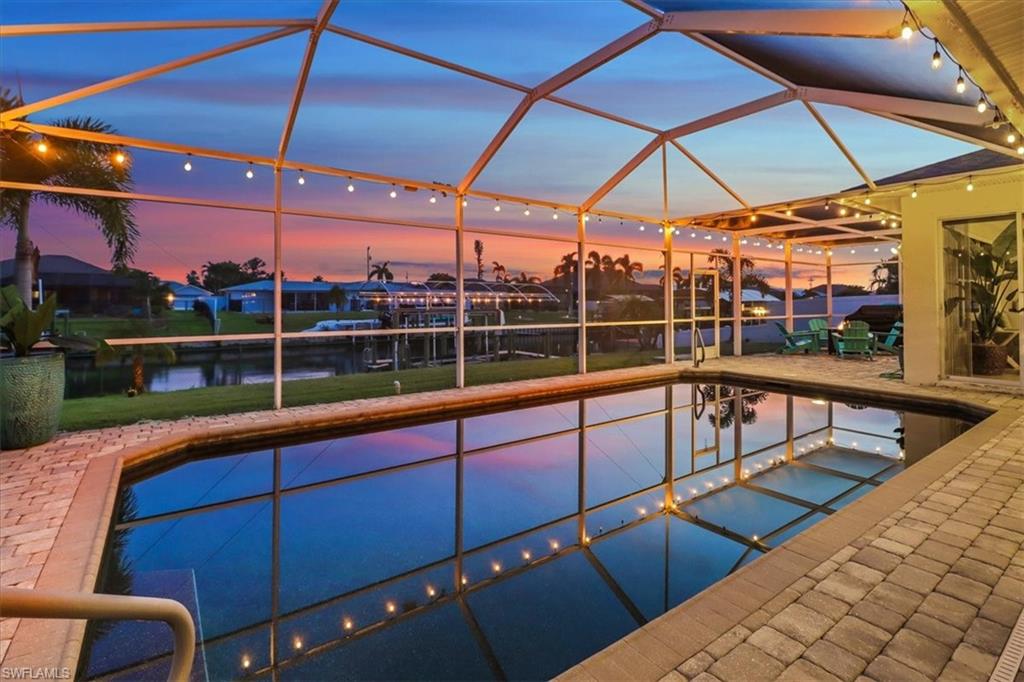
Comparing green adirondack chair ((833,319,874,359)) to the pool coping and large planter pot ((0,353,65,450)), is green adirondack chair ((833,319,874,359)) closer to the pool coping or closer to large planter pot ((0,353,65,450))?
the pool coping

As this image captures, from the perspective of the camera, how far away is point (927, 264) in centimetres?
797

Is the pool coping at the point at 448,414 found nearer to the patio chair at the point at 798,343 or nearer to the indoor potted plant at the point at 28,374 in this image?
Result: the indoor potted plant at the point at 28,374

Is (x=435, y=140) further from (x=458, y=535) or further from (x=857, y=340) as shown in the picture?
(x=857, y=340)

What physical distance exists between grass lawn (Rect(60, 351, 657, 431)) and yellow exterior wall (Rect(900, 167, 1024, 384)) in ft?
16.7

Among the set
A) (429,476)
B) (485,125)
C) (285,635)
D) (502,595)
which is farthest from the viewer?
(485,125)

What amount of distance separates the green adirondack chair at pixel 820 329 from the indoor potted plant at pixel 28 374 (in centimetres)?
1477

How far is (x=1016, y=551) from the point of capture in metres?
2.67

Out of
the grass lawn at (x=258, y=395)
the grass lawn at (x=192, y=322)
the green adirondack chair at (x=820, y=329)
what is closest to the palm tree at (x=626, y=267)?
the green adirondack chair at (x=820, y=329)

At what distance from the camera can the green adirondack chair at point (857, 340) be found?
11805 millimetres

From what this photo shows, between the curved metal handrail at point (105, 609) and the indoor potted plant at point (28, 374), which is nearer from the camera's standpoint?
the curved metal handrail at point (105, 609)

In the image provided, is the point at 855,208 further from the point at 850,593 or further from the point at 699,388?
the point at 850,593

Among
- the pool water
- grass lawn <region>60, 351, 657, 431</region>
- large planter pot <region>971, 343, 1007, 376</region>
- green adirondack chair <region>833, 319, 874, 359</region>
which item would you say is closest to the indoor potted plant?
grass lawn <region>60, 351, 657, 431</region>

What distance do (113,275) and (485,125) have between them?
815 cm

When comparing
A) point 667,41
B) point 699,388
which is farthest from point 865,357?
point 667,41
